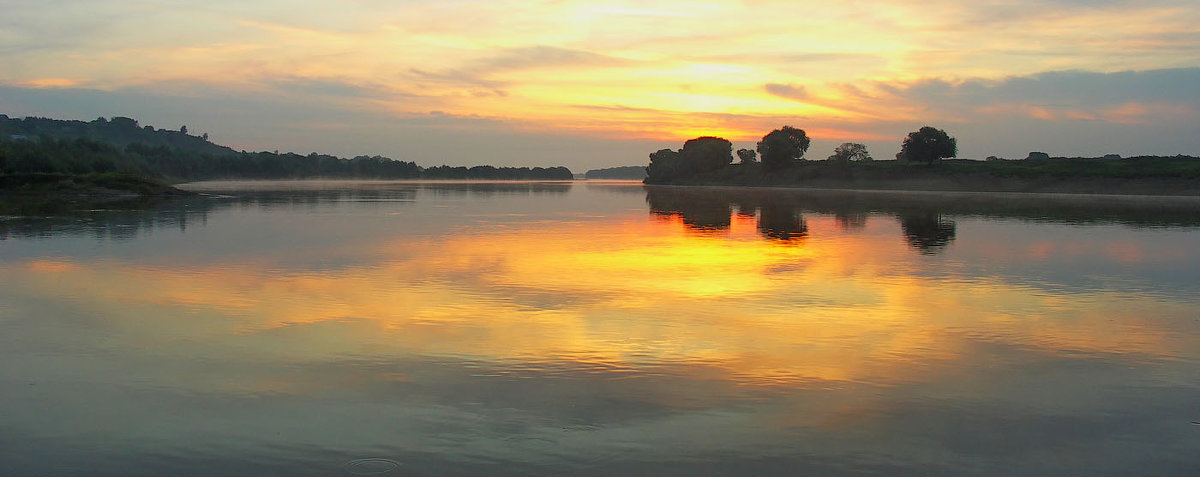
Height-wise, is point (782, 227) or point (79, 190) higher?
point (79, 190)

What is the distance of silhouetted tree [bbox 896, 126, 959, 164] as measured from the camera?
493ft

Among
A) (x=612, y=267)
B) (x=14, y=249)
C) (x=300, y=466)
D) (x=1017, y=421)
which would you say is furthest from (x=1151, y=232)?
(x=14, y=249)

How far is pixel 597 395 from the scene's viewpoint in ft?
36.8

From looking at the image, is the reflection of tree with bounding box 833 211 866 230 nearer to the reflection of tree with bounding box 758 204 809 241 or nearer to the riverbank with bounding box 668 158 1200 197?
the reflection of tree with bounding box 758 204 809 241

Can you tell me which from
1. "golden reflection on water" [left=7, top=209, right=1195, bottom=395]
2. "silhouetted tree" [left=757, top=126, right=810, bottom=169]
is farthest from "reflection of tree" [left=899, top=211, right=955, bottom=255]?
"silhouetted tree" [left=757, top=126, right=810, bottom=169]

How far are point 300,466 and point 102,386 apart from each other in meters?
4.81

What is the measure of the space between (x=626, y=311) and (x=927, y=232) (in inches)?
1120

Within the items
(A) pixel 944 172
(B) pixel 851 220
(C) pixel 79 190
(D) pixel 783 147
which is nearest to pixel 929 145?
(A) pixel 944 172

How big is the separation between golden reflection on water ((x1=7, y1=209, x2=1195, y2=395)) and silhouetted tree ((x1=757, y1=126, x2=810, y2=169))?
15457 centimetres

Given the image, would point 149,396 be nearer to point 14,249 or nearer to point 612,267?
point 612,267

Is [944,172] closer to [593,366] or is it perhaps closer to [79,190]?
[79,190]

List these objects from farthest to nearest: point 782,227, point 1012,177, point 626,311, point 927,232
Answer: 1. point 1012,177
2. point 782,227
3. point 927,232
4. point 626,311

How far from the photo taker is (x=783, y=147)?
180625 millimetres

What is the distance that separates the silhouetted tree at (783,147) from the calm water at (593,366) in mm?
156139
